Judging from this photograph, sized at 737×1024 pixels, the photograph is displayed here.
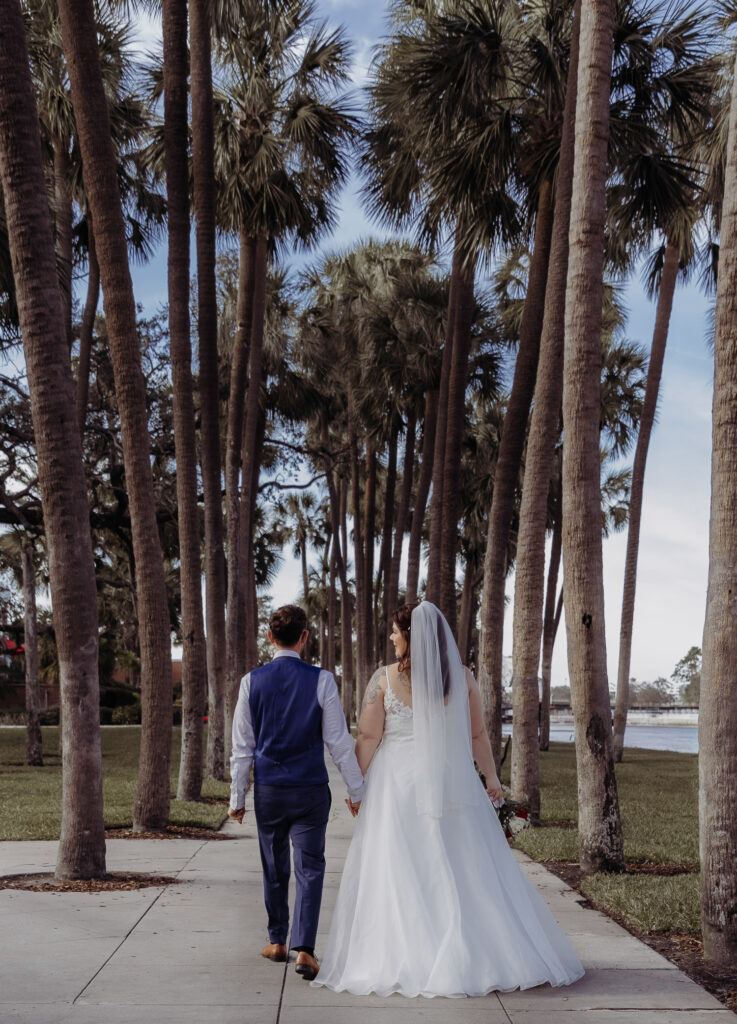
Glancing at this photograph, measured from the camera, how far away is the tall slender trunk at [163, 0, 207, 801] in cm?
1417

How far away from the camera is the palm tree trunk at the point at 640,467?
2616cm

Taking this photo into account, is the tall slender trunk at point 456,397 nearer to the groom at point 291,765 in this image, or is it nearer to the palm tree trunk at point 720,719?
the palm tree trunk at point 720,719

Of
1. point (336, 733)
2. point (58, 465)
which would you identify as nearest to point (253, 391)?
point (58, 465)

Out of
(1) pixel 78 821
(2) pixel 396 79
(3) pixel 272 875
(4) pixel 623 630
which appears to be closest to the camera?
(3) pixel 272 875

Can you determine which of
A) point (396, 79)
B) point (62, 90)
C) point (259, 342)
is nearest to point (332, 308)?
point (259, 342)

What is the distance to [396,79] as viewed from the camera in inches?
567

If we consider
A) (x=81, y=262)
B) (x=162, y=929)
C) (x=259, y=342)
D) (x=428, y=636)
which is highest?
(x=81, y=262)

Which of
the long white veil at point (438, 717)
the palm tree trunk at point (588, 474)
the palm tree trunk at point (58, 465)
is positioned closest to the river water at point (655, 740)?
the palm tree trunk at point (588, 474)

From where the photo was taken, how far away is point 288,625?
6.23 m

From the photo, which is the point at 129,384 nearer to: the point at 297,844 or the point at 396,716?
the point at 396,716

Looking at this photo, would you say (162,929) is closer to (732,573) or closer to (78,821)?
(78,821)

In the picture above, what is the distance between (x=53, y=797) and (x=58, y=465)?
938 centimetres

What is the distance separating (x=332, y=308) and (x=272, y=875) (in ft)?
84.7

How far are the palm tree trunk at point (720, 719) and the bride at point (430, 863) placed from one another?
37.8 inches
